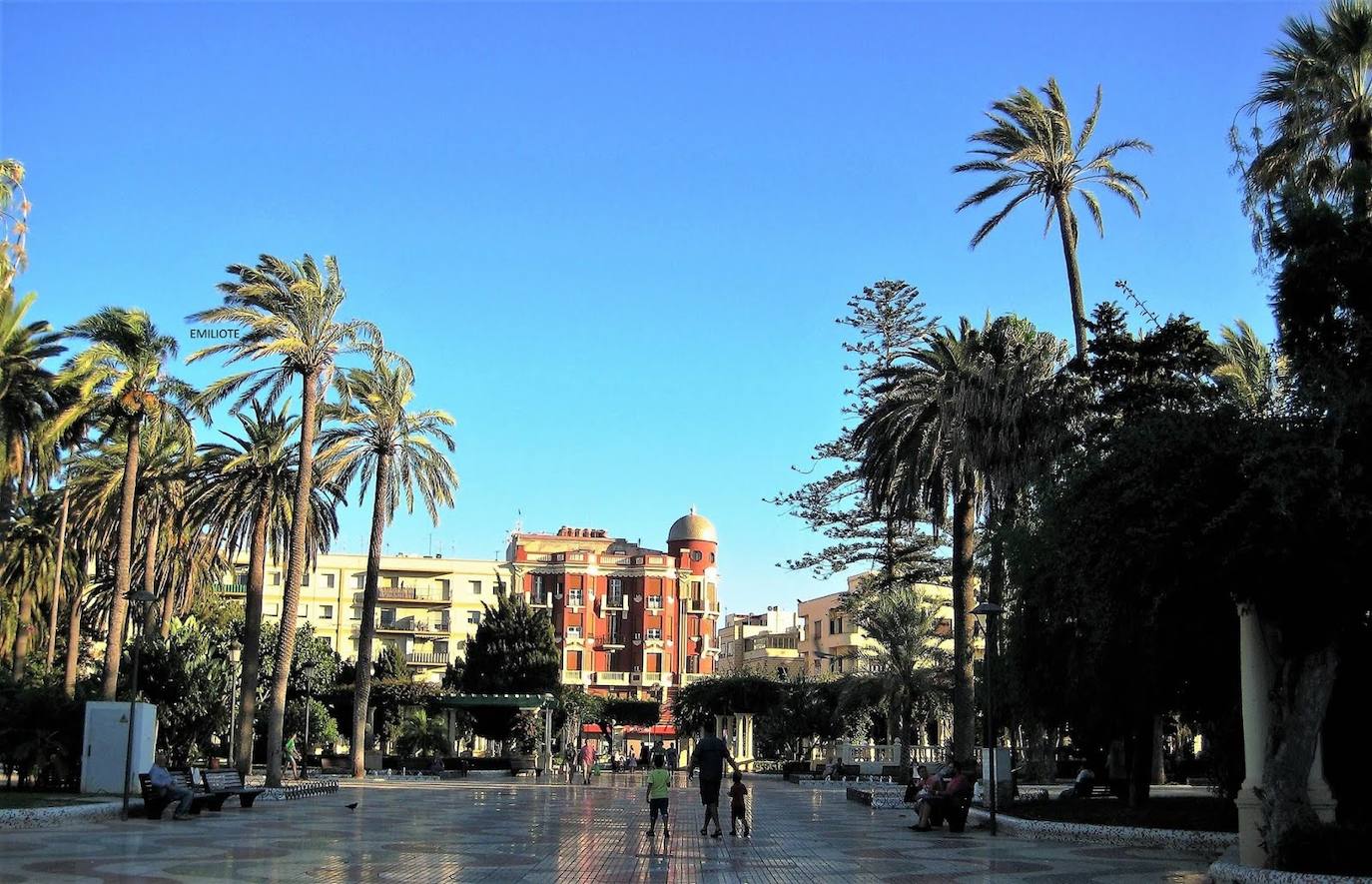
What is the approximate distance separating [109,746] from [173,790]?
14.0 feet

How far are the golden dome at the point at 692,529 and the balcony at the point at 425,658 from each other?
23064 millimetres

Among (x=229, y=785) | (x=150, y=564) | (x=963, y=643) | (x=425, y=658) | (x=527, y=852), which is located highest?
(x=150, y=564)

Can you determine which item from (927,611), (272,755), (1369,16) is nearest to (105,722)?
(272,755)

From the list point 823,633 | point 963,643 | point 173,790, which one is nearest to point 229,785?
point 173,790

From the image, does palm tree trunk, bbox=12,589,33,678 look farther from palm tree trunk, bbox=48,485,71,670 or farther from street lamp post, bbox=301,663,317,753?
street lamp post, bbox=301,663,317,753

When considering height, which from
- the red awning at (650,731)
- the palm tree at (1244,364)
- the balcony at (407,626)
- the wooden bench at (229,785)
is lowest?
the red awning at (650,731)

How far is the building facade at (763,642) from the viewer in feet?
341

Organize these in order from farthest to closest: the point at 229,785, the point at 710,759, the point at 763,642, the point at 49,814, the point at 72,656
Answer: the point at 763,642 → the point at 72,656 → the point at 229,785 → the point at 49,814 → the point at 710,759

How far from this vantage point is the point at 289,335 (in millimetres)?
33938

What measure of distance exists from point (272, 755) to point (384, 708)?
3314cm

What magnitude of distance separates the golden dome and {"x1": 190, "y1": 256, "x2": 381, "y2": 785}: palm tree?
71.6 meters

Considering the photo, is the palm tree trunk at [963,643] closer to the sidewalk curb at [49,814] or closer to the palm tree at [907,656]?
the palm tree at [907,656]

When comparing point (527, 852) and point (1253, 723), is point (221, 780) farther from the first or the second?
point (1253, 723)

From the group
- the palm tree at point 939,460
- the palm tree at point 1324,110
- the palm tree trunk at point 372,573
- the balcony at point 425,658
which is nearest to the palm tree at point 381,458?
the palm tree trunk at point 372,573
